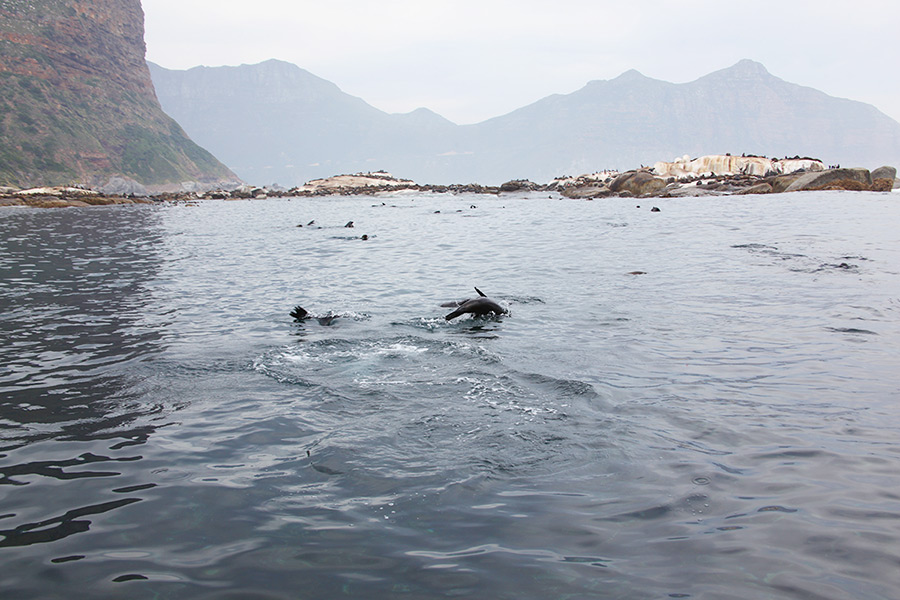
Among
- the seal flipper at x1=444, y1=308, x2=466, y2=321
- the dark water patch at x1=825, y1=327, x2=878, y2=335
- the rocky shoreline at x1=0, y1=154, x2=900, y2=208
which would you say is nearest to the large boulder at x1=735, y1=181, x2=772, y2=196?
the rocky shoreline at x1=0, y1=154, x2=900, y2=208

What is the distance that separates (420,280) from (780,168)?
211 feet

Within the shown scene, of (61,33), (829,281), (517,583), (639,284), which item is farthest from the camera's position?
(61,33)

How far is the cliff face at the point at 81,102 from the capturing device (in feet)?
297

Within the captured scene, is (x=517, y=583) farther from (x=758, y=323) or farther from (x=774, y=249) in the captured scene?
(x=774, y=249)

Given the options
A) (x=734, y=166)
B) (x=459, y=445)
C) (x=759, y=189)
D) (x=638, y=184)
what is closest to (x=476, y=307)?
(x=459, y=445)

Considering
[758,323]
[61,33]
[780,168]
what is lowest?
[758,323]

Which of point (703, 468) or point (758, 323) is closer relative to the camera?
point (703, 468)

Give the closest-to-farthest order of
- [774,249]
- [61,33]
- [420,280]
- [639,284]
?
[639,284]
[420,280]
[774,249]
[61,33]

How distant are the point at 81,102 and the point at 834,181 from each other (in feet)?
429

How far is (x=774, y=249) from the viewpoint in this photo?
727 inches

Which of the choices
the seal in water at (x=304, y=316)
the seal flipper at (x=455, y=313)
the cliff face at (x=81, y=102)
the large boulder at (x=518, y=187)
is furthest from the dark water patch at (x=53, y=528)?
the cliff face at (x=81, y=102)

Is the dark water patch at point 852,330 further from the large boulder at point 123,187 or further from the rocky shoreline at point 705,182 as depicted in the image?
the large boulder at point 123,187

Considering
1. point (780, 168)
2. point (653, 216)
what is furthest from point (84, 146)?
point (780, 168)

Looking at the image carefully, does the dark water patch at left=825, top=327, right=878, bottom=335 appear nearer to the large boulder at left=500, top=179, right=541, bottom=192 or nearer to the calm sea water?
the calm sea water
